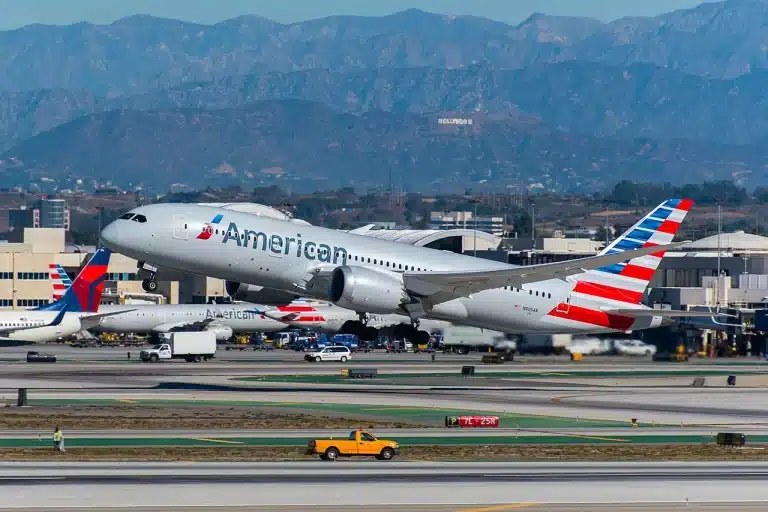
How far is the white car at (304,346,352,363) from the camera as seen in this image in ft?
425

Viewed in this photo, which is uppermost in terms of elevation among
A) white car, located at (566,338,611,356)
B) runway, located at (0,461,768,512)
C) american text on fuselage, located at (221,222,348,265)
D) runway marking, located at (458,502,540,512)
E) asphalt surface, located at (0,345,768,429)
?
american text on fuselage, located at (221,222,348,265)

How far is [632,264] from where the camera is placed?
8875cm

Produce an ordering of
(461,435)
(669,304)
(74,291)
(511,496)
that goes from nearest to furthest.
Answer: (511,496) → (461,435) → (74,291) → (669,304)

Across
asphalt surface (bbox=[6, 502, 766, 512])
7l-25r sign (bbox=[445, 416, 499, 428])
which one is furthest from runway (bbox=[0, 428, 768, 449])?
asphalt surface (bbox=[6, 502, 766, 512])

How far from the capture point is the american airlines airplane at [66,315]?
125125mm

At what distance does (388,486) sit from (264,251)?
28.8 metres

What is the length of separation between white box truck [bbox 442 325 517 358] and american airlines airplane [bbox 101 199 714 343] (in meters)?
14.5

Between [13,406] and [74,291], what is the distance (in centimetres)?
5273

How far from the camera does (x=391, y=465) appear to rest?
174ft

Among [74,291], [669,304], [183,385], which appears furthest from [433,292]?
[669,304]

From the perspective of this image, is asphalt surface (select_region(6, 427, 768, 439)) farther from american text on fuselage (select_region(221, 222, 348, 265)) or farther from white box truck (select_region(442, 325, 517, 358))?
white box truck (select_region(442, 325, 517, 358))

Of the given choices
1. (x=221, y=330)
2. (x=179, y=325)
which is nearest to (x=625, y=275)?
(x=221, y=330)

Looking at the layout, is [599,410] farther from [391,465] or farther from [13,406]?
[13,406]

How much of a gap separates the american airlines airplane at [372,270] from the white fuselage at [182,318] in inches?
3055
